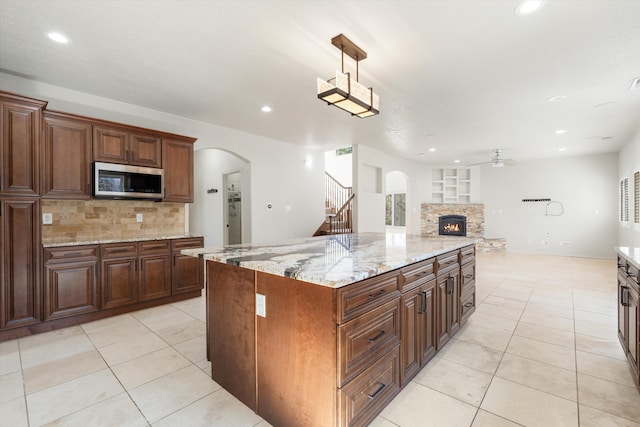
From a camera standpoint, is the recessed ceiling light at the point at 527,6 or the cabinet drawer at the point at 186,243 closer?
the recessed ceiling light at the point at 527,6

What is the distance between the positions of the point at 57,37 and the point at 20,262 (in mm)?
2181

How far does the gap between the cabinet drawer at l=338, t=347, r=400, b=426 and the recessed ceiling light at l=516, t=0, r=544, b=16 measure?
99.1 inches

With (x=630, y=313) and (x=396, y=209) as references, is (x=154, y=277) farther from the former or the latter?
(x=396, y=209)

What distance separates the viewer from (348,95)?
2.30 m

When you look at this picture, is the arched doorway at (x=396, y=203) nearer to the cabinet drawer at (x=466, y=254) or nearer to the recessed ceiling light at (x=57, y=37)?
the cabinet drawer at (x=466, y=254)

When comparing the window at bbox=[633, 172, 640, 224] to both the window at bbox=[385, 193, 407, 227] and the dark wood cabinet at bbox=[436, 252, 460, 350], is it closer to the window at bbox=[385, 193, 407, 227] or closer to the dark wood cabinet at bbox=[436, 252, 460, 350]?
the dark wood cabinet at bbox=[436, 252, 460, 350]

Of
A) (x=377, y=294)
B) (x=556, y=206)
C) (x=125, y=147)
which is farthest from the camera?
(x=556, y=206)

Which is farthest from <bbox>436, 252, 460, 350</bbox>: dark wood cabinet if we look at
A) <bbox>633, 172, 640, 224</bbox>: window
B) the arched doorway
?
the arched doorway

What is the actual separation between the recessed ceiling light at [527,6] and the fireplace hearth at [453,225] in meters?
8.06

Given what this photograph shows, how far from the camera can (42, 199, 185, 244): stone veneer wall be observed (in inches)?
139

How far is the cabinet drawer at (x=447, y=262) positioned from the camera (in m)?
2.40

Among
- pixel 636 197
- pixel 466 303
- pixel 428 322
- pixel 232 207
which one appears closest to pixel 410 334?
pixel 428 322

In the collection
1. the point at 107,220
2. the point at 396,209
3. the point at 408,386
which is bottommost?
the point at 408,386

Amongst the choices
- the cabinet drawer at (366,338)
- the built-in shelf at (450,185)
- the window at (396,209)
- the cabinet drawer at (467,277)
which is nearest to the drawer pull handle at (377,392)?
the cabinet drawer at (366,338)
